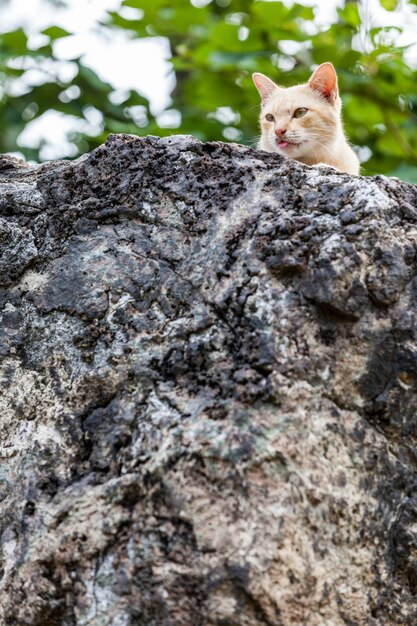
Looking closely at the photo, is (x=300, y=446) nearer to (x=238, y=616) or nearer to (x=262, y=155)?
(x=238, y=616)

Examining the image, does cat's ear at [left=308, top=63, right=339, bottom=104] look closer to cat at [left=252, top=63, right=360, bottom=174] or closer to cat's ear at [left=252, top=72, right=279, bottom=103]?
cat at [left=252, top=63, right=360, bottom=174]

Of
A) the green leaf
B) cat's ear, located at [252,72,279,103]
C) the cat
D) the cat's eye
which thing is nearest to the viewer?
the cat

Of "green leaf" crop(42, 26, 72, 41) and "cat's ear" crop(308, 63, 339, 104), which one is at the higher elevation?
"cat's ear" crop(308, 63, 339, 104)

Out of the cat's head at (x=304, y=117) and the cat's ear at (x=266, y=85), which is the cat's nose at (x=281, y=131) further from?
the cat's ear at (x=266, y=85)

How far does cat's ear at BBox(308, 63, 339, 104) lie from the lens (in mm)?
3566

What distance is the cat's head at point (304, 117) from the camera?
3.48 metres

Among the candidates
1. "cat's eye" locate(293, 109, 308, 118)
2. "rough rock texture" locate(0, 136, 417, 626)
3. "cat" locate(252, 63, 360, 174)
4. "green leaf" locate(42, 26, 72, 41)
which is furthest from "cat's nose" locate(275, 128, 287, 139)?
"green leaf" locate(42, 26, 72, 41)

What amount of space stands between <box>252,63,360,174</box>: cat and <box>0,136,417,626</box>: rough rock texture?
4.58ft

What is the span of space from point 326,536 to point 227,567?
24cm

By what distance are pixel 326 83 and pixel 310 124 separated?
23 centimetres

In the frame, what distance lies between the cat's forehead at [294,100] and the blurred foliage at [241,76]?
681 millimetres

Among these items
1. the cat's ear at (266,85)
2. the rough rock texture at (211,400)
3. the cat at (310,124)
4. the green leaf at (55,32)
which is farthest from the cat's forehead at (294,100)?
the green leaf at (55,32)

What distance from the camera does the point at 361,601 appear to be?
1.67 meters

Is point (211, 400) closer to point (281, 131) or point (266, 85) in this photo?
point (281, 131)
